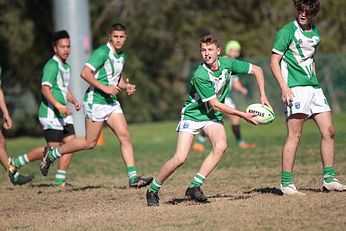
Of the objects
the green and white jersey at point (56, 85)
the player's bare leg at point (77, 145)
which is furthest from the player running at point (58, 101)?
the player's bare leg at point (77, 145)

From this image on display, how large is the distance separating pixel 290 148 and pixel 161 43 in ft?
77.5

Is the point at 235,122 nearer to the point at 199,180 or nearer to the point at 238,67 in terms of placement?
the point at 238,67

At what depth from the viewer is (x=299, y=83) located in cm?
958

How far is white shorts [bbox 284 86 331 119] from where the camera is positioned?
952cm

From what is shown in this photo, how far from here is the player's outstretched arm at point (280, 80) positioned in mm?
9391

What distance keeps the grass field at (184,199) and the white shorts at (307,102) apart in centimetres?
92

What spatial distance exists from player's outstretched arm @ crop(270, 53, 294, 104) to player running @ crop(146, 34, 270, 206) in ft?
0.59

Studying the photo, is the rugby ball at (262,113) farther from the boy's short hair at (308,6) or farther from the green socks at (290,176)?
the boy's short hair at (308,6)

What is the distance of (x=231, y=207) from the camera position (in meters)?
8.99

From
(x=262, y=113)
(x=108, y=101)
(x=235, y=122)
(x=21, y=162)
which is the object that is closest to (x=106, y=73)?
(x=108, y=101)

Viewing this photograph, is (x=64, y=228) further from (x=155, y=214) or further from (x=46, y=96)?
(x=46, y=96)

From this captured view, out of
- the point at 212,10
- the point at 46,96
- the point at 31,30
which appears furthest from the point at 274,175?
the point at 212,10

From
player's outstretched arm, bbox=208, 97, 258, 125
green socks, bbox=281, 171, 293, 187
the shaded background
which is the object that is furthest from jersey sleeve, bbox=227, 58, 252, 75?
the shaded background

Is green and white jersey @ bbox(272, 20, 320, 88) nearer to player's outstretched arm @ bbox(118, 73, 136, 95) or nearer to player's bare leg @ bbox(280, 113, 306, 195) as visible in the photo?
player's bare leg @ bbox(280, 113, 306, 195)
